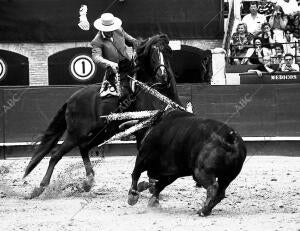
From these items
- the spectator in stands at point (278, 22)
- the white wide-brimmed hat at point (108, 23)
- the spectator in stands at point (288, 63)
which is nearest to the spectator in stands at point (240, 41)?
the spectator in stands at point (278, 22)

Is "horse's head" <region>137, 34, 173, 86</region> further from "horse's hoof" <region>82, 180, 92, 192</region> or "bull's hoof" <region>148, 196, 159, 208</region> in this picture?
"horse's hoof" <region>82, 180, 92, 192</region>

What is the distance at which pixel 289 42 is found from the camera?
16234 mm

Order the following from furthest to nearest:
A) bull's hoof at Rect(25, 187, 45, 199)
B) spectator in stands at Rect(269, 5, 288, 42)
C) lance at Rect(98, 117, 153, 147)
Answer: spectator in stands at Rect(269, 5, 288, 42) → bull's hoof at Rect(25, 187, 45, 199) → lance at Rect(98, 117, 153, 147)

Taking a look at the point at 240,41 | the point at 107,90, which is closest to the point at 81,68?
→ the point at 240,41

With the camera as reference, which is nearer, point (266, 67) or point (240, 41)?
point (266, 67)

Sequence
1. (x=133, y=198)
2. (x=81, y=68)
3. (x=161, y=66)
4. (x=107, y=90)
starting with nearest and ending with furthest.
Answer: (x=133, y=198) < (x=161, y=66) < (x=107, y=90) < (x=81, y=68)

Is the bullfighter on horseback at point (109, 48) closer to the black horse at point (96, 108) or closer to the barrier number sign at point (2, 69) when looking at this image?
the black horse at point (96, 108)

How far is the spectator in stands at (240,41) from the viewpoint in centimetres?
1658

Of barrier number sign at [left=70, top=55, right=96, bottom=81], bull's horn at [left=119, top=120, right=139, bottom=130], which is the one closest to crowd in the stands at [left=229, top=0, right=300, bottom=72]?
barrier number sign at [left=70, top=55, right=96, bottom=81]

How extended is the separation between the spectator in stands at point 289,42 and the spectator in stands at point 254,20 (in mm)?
530

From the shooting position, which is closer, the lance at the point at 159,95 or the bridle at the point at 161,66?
the bridle at the point at 161,66

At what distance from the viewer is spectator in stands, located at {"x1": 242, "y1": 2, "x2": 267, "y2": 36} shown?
1702 centimetres

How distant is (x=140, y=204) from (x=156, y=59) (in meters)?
1.52

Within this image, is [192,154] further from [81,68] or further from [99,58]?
[81,68]
